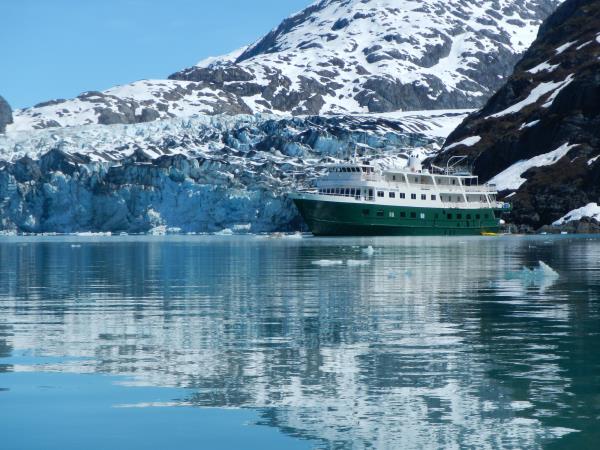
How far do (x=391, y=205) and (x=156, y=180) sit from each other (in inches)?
2193

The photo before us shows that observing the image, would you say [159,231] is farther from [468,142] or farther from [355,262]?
[355,262]

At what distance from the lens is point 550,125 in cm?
13138

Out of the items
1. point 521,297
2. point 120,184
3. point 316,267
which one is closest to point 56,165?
point 120,184

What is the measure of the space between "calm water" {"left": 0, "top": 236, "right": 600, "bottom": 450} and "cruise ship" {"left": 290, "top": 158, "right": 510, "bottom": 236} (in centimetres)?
7349

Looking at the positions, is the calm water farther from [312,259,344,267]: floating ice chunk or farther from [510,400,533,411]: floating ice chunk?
[312,259,344,267]: floating ice chunk

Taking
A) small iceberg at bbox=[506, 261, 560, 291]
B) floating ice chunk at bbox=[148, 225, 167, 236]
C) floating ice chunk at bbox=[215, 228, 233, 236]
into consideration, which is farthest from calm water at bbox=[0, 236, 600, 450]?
floating ice chunk at bbox=[148, 225, 167, 236]

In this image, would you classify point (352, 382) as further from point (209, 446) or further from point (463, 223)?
point (463, 223)

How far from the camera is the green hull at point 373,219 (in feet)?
327

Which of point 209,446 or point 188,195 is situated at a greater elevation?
point 188,195

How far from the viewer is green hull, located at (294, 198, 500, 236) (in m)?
99.6

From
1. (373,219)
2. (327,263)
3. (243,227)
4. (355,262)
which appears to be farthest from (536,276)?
(243,227)

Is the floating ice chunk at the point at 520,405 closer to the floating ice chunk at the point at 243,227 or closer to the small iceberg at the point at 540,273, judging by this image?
the small iceberg at the point at 540,273

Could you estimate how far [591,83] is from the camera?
131000 millimetres

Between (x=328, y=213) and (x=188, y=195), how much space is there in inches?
1941
